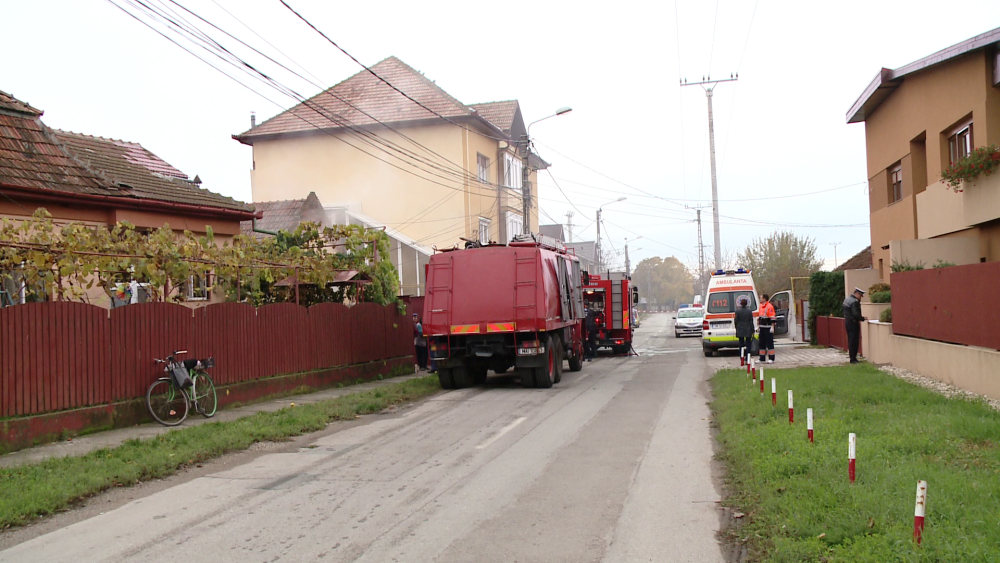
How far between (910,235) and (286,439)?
1884cm

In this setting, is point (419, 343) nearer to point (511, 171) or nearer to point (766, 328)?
point (766, 328)

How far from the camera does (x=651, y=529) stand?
604 centimetres

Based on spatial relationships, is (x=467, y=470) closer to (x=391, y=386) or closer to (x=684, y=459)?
(x=684, y=459)

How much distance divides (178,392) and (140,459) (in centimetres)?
318

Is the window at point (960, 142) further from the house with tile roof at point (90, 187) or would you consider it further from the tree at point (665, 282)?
the tree at point (665, 282)

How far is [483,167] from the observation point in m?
37.0

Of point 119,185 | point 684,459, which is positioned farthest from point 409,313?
point 684,459

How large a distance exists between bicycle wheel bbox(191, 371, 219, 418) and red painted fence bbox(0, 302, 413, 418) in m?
0.59

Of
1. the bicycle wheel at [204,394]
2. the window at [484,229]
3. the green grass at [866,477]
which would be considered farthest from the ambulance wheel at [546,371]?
the window at [484,229]

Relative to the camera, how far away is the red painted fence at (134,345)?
393 inches

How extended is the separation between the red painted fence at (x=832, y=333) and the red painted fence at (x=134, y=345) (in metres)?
14.2

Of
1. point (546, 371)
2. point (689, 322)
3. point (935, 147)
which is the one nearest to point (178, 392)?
point (546, 371)

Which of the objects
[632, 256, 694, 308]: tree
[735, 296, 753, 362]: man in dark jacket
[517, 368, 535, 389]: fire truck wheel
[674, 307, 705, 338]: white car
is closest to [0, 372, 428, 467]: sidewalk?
[517, 368, 535, 389]: fire truck wheel

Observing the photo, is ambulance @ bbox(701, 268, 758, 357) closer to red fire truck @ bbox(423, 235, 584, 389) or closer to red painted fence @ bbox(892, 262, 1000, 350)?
red painted fence @ bbox(892, 262, 1000, 350)
